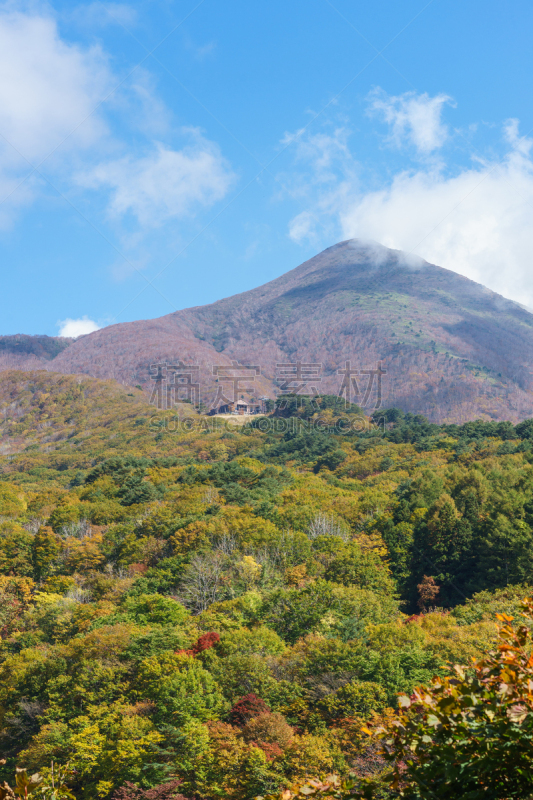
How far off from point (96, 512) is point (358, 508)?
24165 mm

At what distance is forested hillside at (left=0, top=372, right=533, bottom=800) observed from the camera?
1933 cm

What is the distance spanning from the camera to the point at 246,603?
95.3ft

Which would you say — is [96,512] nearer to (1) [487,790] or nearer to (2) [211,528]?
(2) [211,528]

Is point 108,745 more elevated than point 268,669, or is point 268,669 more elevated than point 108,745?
point 268,669

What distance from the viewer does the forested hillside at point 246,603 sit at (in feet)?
63.4

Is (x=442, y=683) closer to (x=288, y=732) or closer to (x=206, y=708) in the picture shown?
(x=288, y=732)

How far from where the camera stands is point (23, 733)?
25812 mm

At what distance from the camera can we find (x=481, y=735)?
4270mm

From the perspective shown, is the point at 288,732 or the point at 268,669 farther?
the point at 268,669

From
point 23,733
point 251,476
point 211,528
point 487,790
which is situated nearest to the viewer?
point 487,790

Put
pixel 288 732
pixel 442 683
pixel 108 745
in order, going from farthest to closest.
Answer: pixel 108 745 → pixel 288 732 → pixel 442 683

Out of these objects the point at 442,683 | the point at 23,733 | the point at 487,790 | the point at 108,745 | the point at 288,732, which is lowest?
the point at 23,733

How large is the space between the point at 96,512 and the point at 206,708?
34852mm

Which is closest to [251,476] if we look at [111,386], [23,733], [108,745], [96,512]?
[96,512]
